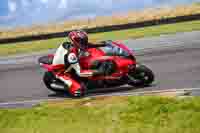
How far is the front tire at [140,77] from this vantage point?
39.1 ft

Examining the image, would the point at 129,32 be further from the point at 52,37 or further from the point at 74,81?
the point at 74,81

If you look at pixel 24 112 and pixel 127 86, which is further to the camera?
pixel 127 86

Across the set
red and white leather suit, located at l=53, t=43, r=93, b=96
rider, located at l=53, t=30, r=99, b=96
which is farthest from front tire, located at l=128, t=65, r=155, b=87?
red and white leather suit, located at l=53, t=43, r=93, b=96

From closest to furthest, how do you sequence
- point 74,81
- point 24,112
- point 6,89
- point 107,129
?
point 107,129
point 24,112
point 74,81
point 6,89

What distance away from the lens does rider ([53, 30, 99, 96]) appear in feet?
39.1

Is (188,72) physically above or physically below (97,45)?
below

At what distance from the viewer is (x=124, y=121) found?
7418 mm

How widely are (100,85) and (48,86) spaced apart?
128 centimetres

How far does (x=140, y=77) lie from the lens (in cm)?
1197

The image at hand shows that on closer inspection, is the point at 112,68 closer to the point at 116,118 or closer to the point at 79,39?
the point at 79,39

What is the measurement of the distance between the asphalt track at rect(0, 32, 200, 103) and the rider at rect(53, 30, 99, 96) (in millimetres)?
499

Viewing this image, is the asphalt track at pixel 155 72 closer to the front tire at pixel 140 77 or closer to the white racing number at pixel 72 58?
the front tire at pixel 140 77

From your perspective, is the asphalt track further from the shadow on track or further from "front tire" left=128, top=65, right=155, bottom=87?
"front tire" left=128, top=65, right=155, bottom=87

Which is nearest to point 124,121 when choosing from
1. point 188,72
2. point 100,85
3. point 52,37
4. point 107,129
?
point 107,129
